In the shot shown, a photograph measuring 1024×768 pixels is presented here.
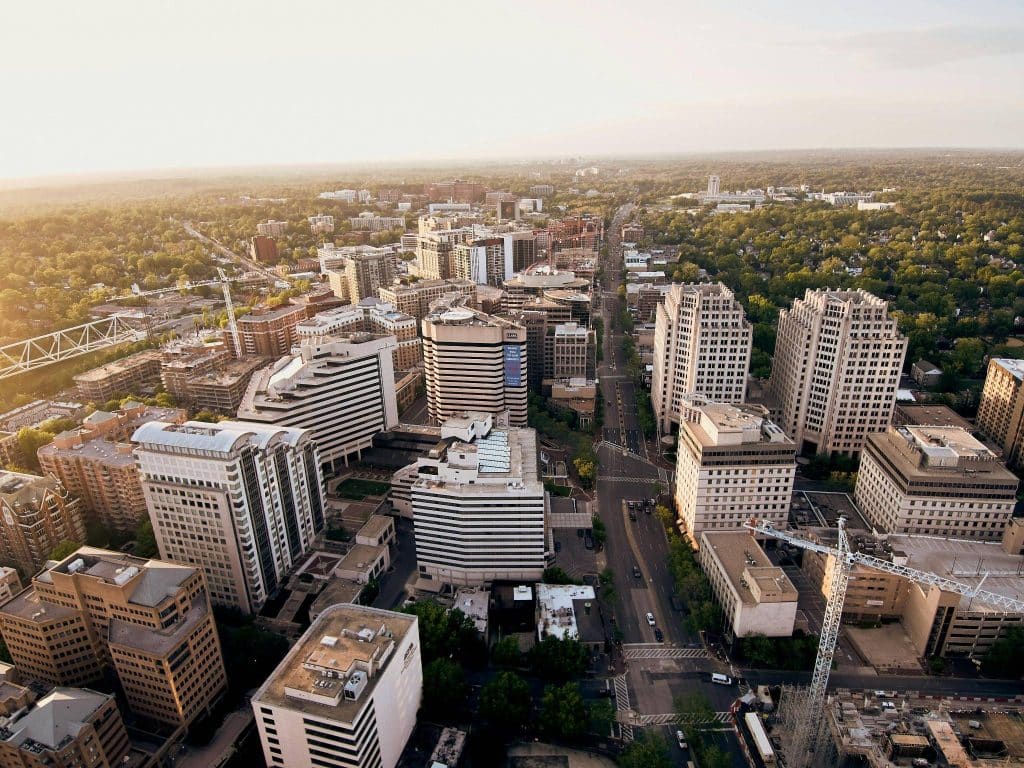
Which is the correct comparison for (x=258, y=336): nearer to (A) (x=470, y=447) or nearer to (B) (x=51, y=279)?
(A) (x=470, y=447)

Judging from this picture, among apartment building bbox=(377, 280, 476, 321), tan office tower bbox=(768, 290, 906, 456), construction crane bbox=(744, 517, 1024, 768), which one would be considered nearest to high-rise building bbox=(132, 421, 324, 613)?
construction crane bbox=(744, 517, 1024, 768)

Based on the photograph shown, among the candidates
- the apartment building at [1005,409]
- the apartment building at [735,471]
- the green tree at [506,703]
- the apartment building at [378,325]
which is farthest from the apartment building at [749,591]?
the apartment building at [378,325]

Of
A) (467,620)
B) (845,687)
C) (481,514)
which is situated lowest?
(845,687)

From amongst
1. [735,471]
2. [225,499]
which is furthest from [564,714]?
[225,499]

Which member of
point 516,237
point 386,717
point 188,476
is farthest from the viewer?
point 516,237

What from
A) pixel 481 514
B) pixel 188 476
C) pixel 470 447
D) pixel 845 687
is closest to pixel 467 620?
pixel 481 514

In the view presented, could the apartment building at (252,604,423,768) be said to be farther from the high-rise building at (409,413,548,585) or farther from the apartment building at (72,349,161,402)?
the apartment building at (72,349,161,402)

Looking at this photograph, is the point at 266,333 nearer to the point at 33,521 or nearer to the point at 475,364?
the point at 475,364
